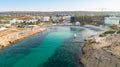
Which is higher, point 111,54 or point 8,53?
point 111,54

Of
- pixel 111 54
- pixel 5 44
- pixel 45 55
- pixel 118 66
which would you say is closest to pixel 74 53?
pixel 45 55

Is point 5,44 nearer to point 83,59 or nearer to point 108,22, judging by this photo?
point 83,59

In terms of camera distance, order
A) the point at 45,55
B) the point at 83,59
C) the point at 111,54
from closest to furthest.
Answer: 1. the point at 111,54
2. the point at 83,59
3. the point at 45,55

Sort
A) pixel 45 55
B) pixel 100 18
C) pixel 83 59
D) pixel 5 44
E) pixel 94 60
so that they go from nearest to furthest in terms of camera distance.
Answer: pixel 94 60
pixel 83 59
pixel 45 55
pixel 5 44
pixel 100 18

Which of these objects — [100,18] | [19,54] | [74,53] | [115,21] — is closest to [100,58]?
[74,53]

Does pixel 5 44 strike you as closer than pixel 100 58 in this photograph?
No

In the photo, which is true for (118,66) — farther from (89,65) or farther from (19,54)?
(19,54)

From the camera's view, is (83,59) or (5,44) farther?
(5,44)

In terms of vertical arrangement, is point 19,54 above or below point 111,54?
below

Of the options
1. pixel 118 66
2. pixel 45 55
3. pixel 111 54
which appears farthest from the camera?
pixel 45 55
